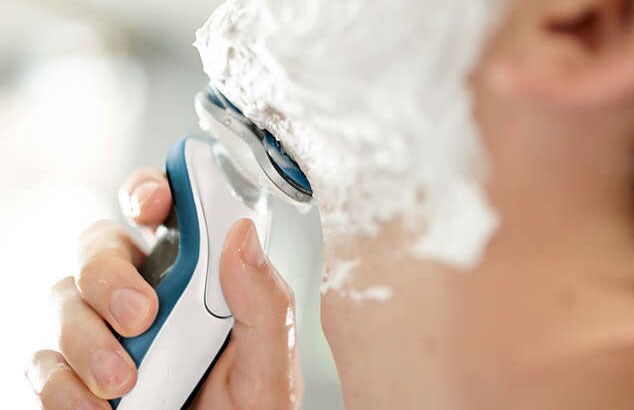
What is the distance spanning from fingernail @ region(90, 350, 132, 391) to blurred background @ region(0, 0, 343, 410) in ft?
3.36

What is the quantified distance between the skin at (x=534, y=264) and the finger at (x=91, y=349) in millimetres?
255

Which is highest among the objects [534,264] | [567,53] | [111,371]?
[567,53]

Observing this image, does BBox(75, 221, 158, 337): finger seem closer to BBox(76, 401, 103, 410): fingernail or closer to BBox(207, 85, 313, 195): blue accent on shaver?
BBox(76, 401, 103, 410): fingernail

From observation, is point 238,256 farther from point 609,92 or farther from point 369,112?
point 609,92

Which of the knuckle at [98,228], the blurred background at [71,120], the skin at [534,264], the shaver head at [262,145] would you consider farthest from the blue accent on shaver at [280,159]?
the blurred background at [71,120]

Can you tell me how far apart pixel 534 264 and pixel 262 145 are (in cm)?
27

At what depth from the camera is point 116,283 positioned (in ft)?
2.29

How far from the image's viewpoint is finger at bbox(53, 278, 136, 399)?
0.65 m

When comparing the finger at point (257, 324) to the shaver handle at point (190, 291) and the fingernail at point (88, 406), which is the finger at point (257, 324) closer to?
the shaver handle at point (190, 291)

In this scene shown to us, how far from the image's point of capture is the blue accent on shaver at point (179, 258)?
670 mm

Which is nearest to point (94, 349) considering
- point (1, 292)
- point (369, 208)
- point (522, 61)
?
point (369, 208)

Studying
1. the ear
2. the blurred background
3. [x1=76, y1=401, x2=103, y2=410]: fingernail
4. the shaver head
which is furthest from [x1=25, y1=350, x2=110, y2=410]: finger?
the blurred background

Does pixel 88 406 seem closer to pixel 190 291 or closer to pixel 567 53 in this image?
pixel 190 291

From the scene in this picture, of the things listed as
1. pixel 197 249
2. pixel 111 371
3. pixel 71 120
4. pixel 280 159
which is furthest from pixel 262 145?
pixel 71 120
